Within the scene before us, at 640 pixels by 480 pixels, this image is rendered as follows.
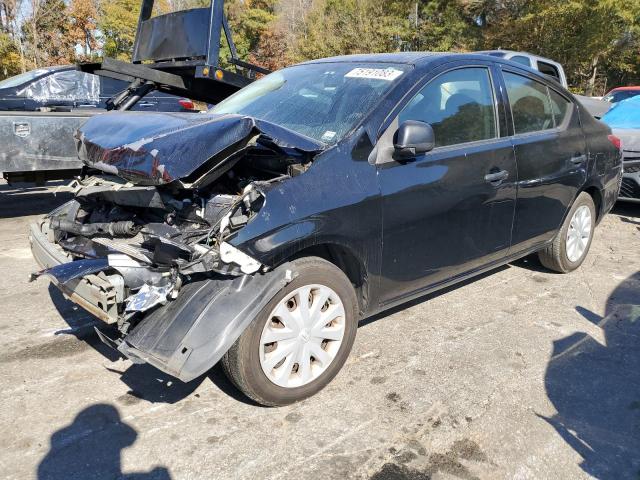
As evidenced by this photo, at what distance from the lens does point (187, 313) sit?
8.74 feet

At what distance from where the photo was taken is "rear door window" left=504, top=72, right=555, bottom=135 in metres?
4.08

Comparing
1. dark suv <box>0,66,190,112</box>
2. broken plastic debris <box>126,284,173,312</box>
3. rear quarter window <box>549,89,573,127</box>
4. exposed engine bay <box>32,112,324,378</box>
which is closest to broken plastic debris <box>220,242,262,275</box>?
exposed engine bay <box>32,112,324,378</box>

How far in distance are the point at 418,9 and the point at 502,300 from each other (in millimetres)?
28067

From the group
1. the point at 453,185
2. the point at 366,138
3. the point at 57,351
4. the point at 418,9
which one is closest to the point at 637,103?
the point at 453,185

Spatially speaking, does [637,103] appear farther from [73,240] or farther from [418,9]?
[418,9]

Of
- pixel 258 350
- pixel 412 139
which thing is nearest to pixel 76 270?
pixel 258 350

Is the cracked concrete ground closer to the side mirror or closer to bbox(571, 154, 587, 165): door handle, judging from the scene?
bbox(571, 154, 587, 165): door handle

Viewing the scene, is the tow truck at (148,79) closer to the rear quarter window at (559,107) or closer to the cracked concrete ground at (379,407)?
the cracked concrete ground at (379,407)

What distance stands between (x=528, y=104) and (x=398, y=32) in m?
25.8

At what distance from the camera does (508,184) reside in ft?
12.9

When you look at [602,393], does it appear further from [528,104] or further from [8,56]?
[8,56]

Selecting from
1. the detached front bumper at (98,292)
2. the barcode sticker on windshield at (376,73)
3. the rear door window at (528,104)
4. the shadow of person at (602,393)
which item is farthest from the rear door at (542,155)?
the detached front bumper at (98,292)

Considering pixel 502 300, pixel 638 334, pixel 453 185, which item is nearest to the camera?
pixel 453 185

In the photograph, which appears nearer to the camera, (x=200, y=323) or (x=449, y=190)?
(x=200, y=323)
